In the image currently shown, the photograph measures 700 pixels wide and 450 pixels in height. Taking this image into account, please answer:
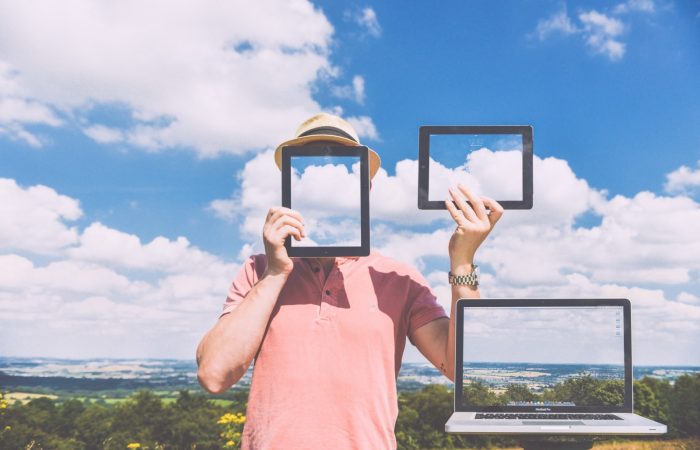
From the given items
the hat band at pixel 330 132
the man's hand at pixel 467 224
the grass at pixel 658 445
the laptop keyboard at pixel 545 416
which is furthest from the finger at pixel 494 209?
the grass at pixel 658 445

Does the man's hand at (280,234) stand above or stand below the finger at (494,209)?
below

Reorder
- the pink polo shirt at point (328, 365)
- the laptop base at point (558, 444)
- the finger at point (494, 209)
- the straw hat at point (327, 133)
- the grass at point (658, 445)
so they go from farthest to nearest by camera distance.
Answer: the grass at point (658, 445)
the straw hat at point (327, 133)
the finger at point (494, 209)
the pink polo shirt at point (328, 365)
the laptop base at point (558, 444)

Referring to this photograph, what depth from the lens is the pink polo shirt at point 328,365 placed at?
2715mm

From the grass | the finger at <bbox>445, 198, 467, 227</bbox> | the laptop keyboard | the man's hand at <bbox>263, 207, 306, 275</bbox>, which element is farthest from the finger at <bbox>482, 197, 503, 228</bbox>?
the grass

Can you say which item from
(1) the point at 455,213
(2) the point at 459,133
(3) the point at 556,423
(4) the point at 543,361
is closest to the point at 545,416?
(4) the point at 543,361

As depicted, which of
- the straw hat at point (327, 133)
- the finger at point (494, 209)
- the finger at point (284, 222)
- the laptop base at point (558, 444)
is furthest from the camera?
the straw hat at point (327, 133)

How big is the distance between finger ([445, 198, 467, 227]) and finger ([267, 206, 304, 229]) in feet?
2.22

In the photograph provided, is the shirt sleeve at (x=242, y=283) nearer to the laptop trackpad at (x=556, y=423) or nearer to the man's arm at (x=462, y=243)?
the man's arm at (x=462, y=243)

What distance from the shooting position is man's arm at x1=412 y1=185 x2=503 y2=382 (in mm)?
2891

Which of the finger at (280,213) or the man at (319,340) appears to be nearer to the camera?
the man at (319,340)

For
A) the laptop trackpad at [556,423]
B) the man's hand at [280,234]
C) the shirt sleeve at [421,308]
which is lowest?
the laptop trackpad at [556,423]

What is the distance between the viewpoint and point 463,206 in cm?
292

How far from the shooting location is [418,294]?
313 cm

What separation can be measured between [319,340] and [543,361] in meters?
1.34
